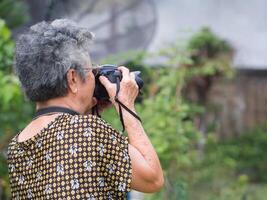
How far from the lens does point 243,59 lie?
12.0 metres

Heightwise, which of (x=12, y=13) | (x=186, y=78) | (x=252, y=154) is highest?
(x=12, y=13)

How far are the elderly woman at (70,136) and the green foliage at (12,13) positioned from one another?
3779 mm

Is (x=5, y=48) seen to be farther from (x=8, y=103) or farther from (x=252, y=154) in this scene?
(x=252, y=154)

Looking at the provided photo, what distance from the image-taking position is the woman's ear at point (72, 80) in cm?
277

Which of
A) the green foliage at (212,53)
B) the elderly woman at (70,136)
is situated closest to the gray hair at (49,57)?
the elderly woman at (70,136)

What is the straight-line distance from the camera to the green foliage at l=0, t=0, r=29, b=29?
6535mm

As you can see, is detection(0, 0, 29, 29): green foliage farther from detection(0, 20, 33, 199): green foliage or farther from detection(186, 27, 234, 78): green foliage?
detection(186, 27, 234, 78): green foliage

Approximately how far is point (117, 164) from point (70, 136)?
18 cm

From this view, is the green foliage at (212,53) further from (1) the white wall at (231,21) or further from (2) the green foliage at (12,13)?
(2) the green foliage at (12,13)

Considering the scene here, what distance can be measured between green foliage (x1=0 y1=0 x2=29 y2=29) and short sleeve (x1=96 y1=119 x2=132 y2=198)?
4.00 meters

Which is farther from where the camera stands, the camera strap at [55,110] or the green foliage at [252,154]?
the green foliage at [252,154]

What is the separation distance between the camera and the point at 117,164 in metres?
2.69

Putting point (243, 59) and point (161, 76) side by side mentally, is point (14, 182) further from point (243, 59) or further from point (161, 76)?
point (243, 59)

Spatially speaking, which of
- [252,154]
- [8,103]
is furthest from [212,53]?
[8,103]
